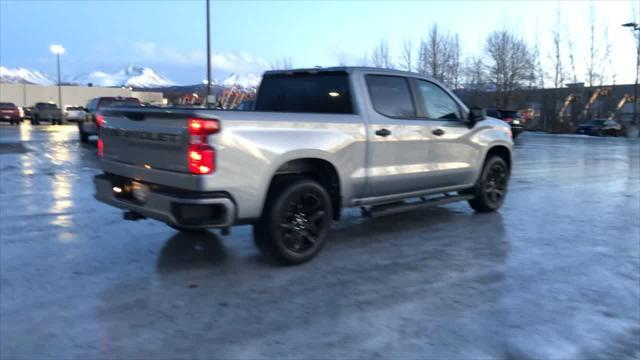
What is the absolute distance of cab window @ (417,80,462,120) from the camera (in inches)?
289

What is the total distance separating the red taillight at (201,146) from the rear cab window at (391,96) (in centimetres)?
226

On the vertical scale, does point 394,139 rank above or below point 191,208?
above

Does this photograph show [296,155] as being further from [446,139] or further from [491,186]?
[491,186]

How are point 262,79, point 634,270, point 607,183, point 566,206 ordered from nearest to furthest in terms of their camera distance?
point 634,270, point 262,79, point 566,206, point 607,183

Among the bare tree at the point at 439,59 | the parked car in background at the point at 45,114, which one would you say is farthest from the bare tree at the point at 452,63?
the parked car in background at the point at 45,114

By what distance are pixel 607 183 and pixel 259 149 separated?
32.7 feet

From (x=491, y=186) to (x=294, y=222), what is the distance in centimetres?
406

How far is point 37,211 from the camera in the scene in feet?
26.9

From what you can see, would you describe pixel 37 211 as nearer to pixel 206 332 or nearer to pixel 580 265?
pixel 206 332

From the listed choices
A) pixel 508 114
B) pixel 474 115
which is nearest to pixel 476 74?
pixel 508 114

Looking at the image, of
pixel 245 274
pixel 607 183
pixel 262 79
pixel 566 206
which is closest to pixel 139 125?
pixel 245 274

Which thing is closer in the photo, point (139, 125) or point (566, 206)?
point (139, 125)

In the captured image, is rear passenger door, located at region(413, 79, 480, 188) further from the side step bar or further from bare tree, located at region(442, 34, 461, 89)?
bare tree, located at region(442, 34, 461, 89)

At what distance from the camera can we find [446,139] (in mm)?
7488
